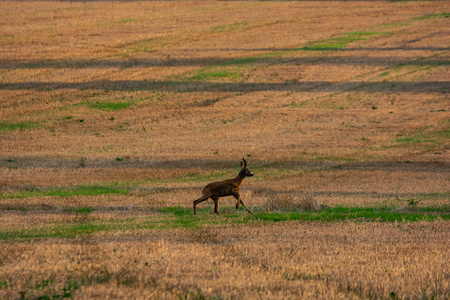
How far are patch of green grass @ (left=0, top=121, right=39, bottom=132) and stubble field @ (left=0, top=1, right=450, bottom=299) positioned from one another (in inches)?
7.6

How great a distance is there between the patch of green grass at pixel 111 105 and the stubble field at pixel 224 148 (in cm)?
20

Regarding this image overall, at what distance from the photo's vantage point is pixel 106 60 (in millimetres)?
56656

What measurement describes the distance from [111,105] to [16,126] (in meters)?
7.29

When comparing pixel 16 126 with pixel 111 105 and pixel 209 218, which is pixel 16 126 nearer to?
pixel 111 105

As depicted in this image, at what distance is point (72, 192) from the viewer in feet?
79.6

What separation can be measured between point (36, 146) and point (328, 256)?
83.2 ft

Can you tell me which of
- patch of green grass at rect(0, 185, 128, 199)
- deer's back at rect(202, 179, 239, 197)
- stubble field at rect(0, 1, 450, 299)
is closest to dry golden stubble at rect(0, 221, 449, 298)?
stubble field at rect(0, 1, 450, 299)

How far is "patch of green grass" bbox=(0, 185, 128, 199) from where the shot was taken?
76.6 feet

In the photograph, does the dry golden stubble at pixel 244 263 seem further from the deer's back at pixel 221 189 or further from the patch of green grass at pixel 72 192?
the patch of green grass at pixel 72 192

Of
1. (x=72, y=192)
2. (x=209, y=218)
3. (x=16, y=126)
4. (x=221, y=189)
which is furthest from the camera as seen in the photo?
(x=16, y=126)

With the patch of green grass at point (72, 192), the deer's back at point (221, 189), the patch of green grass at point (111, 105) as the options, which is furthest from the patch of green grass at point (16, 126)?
the deer's back at point (221, 189)

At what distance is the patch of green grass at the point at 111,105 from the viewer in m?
45.9

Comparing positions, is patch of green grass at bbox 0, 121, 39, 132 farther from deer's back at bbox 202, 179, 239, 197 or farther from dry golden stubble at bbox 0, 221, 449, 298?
dry golden stubble at bbox 0, 221, 449, 298

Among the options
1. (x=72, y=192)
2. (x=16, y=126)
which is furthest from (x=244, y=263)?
(x=16, y=126)
